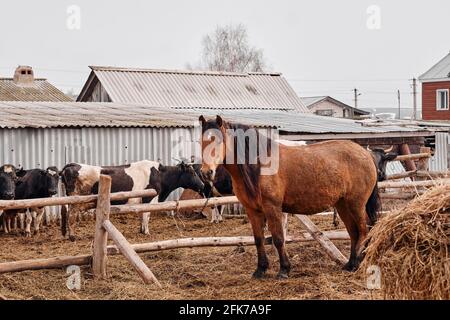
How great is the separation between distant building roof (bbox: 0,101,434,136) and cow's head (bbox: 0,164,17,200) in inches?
70.0

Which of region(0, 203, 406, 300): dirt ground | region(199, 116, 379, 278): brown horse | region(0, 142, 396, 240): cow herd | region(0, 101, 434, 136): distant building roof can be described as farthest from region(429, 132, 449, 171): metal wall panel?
region(199, 116, 379, 278): brown horse

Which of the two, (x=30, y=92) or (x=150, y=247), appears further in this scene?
(x=30, y=92)

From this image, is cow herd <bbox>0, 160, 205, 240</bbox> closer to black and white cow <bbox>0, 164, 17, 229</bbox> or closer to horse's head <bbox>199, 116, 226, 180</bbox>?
black and white cow <bbox>0, 164, 17, 229</bbox>

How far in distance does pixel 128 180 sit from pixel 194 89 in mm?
13839

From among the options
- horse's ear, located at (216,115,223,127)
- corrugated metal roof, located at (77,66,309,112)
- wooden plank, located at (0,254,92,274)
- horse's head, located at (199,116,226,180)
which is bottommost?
wooden plank, located at (0,254,92,274)

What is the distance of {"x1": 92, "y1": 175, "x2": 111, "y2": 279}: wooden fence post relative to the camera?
826 cm

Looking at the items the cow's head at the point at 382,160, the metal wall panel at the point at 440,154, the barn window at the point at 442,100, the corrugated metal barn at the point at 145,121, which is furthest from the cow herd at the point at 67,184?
the barn window at the point at 442,100

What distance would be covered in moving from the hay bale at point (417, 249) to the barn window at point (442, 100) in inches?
1554

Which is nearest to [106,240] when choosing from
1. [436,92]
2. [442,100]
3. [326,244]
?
[326,244]

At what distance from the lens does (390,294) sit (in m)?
5.82

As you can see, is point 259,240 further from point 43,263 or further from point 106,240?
point 43,263

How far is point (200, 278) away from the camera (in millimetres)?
8312

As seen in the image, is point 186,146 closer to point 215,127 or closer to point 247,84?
point 215,127

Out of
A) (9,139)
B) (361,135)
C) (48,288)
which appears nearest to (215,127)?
(48,288)
